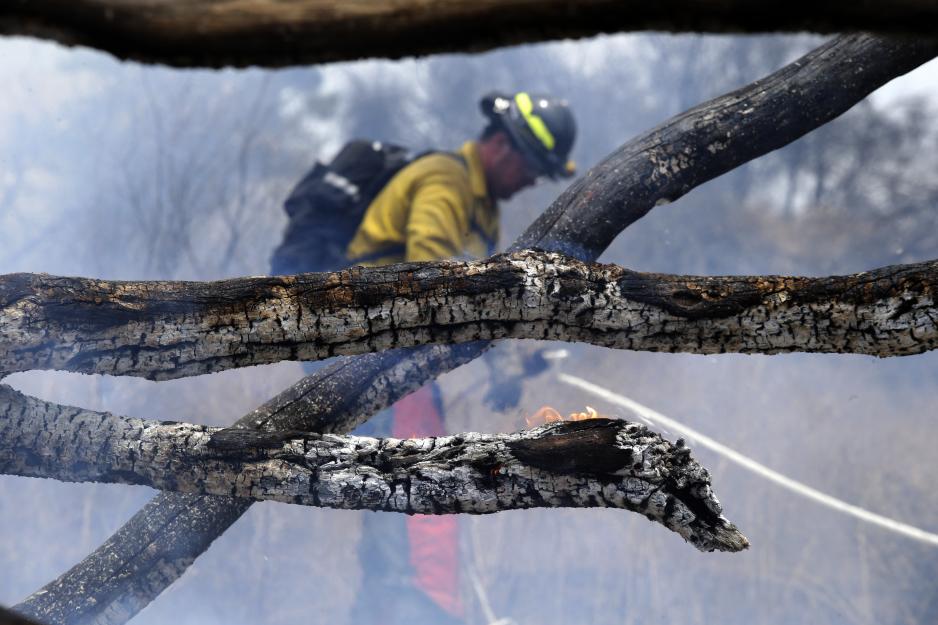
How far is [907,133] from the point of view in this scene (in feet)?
26.7

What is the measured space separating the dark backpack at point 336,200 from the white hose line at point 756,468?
9.54 ft

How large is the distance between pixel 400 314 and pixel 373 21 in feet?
3.28

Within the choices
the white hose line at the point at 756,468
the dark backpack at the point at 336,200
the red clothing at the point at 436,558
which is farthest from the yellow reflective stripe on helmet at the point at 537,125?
the white hose line at the point at 756,468

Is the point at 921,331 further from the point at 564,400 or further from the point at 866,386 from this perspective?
the point at 866,386

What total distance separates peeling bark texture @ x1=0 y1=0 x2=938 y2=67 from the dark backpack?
283 centimetres

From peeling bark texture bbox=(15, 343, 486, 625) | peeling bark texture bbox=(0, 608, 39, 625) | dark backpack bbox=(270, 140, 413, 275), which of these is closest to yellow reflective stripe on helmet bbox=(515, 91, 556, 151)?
dark backpack bbox=(270, 140, 413, 275)

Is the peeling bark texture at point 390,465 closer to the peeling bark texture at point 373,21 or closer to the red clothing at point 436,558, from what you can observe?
the peeling bark texture at point 373,21

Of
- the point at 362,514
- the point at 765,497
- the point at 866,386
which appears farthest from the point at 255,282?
the point at 866,386

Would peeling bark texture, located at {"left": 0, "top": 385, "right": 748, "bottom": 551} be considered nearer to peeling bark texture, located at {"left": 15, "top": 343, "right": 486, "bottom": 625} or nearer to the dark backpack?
peeling bark texture, located at {"left": 15, "top": 343, "right": 486, "bottom": 625}

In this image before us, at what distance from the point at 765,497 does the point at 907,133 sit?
13.3 ft

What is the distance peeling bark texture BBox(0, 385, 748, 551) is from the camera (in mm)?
1948

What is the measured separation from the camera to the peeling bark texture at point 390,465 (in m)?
1.95

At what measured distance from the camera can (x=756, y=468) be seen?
671 cm

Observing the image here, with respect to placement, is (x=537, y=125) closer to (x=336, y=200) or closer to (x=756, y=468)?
(x=336, y=200)
